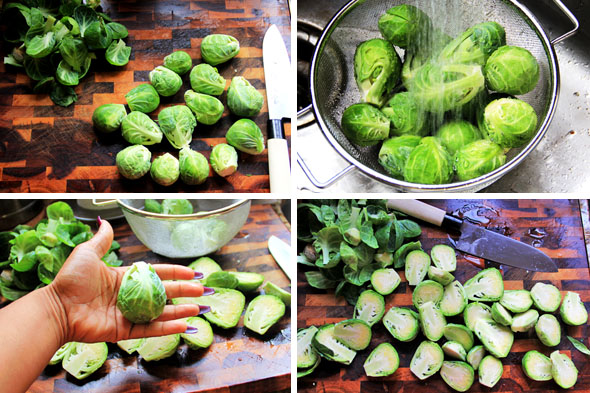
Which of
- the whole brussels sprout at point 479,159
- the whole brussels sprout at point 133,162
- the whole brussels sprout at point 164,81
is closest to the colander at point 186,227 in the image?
the whole brussels sprout at point 133,162

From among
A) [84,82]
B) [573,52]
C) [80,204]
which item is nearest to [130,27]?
[84,82]

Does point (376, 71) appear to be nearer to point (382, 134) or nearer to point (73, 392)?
point (382, 134)

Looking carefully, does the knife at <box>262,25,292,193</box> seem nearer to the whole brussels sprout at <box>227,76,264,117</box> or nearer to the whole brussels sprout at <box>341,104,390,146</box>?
the whole brussels sprout at <box>227,76,264,117</box>

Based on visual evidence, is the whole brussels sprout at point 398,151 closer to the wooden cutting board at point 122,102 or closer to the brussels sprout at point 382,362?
the wooden cutting board at point 122,102

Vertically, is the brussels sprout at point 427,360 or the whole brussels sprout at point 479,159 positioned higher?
the whole brussels sprout at point 479,159

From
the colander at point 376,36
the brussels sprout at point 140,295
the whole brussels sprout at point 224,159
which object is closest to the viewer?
the brussels sprout at point 140,295

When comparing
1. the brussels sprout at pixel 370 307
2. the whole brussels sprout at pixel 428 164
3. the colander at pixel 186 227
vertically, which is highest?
the whole brussels sprout at pixel 428 164
